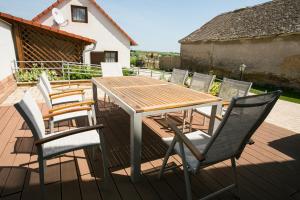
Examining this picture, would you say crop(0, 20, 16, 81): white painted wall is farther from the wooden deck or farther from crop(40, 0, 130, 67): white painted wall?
the wooden deck

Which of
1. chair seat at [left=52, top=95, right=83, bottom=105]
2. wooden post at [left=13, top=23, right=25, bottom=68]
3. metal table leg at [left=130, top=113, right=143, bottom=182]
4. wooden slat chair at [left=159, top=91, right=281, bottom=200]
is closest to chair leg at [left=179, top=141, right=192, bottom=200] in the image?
wooden slat chair at [left=159, top=91, right=281, bottom=200]

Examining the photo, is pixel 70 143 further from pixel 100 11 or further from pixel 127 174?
pixel 100 11

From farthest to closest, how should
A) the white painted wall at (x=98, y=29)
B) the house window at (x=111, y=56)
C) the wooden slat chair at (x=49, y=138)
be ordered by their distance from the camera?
the house window at (x=111, y=56)
the white painted wall at (x=98, y=29)
the wooden slat chair at (x=49, y=138)

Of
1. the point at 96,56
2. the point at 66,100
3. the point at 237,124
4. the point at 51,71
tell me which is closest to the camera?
the point at 237,124

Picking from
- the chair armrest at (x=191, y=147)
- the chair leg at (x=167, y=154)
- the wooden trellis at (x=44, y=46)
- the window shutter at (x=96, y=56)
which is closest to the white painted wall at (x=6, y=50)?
the wooden trellis at (x=44, y=46)

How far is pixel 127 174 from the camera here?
2463mm

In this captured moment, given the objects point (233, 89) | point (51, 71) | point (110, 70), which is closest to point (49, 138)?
point (233, 89)

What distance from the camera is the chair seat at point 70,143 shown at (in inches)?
75.2

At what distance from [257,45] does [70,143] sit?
13.4 m

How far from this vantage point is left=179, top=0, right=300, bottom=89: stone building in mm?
10664

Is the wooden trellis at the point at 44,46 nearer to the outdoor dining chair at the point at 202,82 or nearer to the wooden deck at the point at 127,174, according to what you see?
the wooden deck at the point at 127,174

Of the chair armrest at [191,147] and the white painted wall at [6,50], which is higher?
the white painted wall at [6,50]

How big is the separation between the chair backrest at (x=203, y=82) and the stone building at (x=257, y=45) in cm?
922

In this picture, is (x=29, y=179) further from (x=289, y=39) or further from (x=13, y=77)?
(x=289, y=39)
